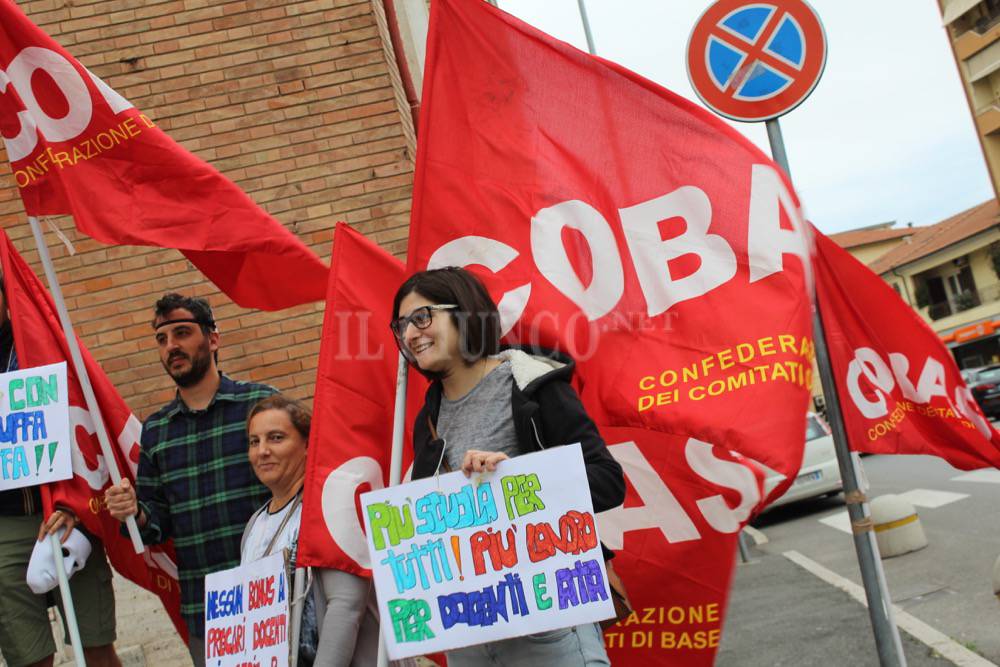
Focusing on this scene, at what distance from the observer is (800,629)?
673 centimetres

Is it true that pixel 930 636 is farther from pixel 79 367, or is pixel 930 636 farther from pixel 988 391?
pixel 988 391

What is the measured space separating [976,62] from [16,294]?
4975 centimetres

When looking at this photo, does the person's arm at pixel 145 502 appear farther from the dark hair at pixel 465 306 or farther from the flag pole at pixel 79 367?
the dark hair at pixel 465 306

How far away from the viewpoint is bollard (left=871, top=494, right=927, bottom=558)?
898 centimetres

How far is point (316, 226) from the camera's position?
7.12 metres

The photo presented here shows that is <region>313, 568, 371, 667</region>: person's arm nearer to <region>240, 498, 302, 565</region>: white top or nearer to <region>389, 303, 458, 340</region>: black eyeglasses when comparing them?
<region>240, 498, 302, 565</region>: white top

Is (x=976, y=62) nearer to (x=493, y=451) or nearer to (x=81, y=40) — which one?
(x=81, y=40)

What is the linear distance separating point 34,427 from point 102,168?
1062 millimetres

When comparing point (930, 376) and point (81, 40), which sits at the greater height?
point (81, 40)

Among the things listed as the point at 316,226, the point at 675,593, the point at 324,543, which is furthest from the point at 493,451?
the point at 316,226

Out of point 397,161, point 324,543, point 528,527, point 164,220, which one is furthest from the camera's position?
point 397,161

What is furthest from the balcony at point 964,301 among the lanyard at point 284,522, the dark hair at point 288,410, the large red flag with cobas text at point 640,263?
the lanyard at point 284,522

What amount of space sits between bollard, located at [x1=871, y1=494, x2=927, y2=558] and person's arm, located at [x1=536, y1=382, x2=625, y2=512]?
702 centimetres

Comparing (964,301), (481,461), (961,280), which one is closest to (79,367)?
(481,461)
